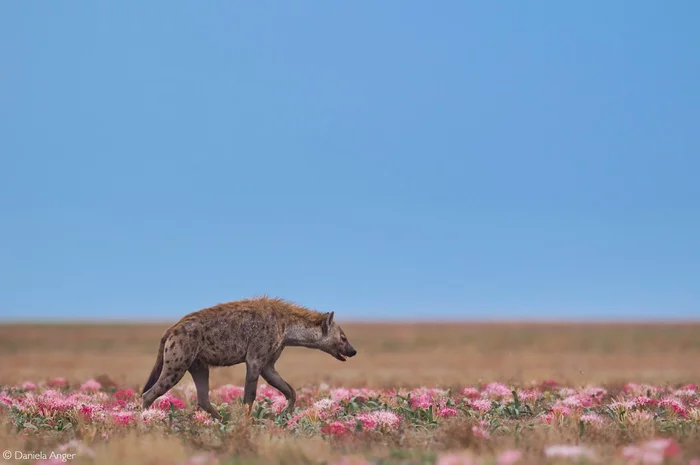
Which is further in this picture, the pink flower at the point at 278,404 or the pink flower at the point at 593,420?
the pink flower at the point at 278,404

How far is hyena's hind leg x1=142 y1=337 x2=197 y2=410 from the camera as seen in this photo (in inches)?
608

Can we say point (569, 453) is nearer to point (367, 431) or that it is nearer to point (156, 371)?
point (367, 431)

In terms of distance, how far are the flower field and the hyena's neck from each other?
119 centimetres

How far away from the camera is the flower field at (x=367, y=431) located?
9.84 metres

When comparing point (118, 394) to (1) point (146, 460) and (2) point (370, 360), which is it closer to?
(1) point (146, 460)

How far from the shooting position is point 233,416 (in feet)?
45.2

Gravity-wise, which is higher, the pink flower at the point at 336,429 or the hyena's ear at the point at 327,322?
the hyena's ear at the point at 327,322

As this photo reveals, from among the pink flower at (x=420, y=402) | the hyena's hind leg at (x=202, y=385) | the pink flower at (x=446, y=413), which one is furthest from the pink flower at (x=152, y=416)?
the pink flower at (x=446, y=413)

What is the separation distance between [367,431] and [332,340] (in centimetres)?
473

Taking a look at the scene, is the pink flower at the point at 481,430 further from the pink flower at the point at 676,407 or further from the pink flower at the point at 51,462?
the pink flower at the point at 51,462

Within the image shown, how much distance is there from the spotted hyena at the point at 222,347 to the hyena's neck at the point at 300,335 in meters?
0.11

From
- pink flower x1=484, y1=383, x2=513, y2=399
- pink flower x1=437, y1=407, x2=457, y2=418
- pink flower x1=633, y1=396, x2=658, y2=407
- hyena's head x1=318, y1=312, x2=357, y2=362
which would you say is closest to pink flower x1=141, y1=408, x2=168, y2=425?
hyena's head x1=318, y1=312, x2=357, y2=362

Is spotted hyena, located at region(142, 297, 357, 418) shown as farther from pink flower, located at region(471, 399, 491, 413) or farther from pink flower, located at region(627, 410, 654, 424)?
pink flower, located at region(627, 410, 654, 424)

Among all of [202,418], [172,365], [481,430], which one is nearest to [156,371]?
[172,365]
